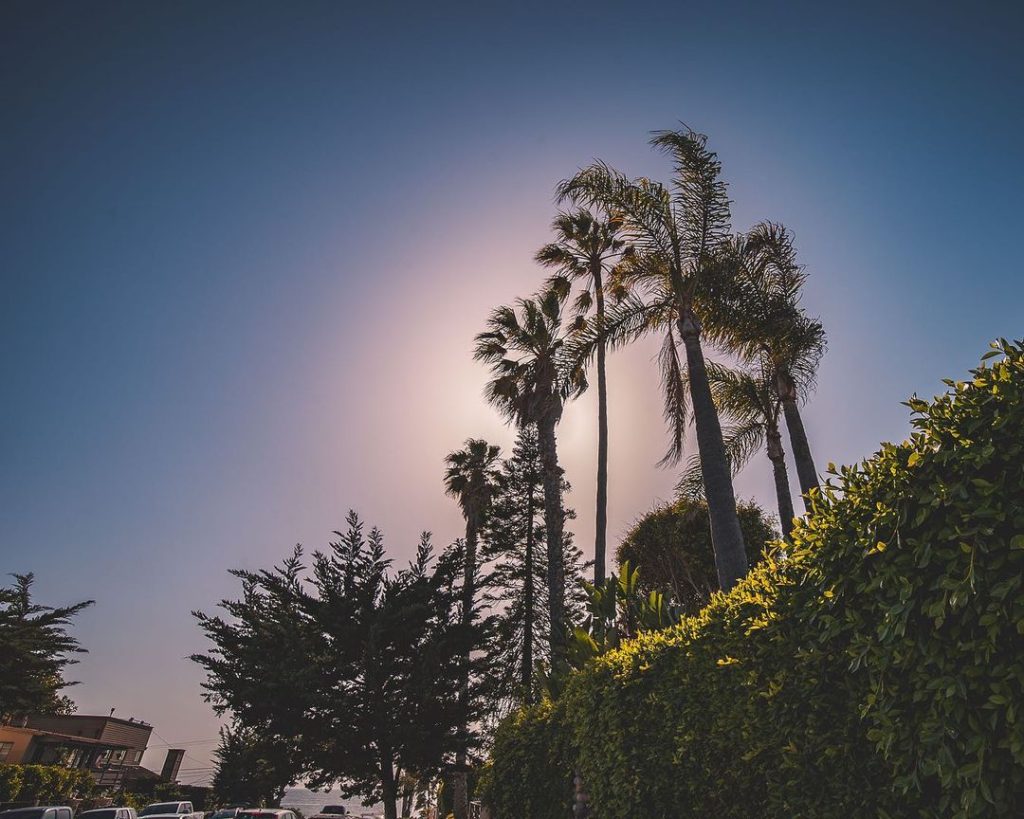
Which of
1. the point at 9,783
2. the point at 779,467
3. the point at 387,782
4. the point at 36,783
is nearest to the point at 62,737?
the point at 36,783

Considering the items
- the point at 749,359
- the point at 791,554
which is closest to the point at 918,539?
the point at 791,554

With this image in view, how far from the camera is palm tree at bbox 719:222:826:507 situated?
12.8 m

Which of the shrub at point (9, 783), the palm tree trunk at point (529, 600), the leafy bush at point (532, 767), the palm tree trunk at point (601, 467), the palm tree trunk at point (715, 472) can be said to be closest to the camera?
the leafy bush at point (532, 767)

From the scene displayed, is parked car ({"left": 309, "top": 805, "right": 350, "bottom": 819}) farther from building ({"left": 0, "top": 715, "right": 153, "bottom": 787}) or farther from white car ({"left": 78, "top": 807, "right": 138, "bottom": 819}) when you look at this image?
building ({"left": 0, "top": 715, "right": 153, "bottom": 787})

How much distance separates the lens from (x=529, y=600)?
25234 mm

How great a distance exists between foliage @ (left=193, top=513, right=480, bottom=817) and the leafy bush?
3312mm

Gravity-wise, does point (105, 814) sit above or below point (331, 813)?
below

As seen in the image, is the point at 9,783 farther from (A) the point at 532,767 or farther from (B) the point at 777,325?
(B) the point at 777,325

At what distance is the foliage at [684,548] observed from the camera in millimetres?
23844

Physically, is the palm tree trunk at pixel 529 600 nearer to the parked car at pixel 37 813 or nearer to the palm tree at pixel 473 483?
the palm tree at pixel 473 483

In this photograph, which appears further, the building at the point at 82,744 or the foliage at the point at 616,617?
the building at the point at 82,744

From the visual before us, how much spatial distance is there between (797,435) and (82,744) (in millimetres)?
50263

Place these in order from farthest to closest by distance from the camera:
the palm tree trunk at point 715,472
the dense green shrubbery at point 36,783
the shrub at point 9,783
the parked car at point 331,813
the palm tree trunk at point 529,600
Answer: the parked car at point 331,813 < the dense green shrubbery at point 36,783 < the shrub at point 9,783 < the palm tree trunk at point 529,600 < the palm tree trunk at point 715,472

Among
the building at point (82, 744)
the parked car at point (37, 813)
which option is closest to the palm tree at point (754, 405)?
the parked car at point (37, 813)
